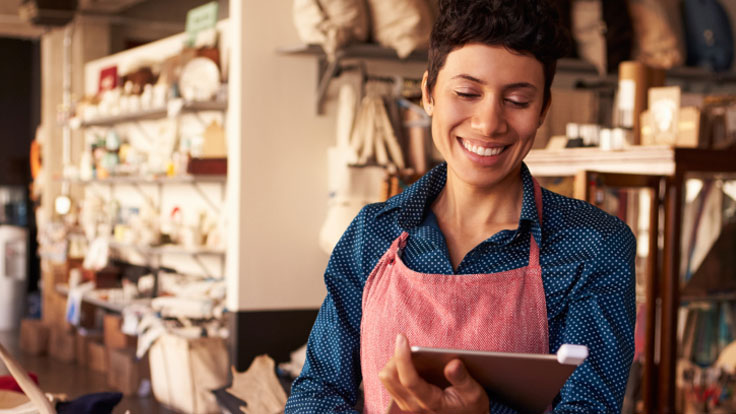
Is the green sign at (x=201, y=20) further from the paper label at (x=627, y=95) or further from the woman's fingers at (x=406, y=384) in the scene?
the woman's fingers at (x=406, y=384)

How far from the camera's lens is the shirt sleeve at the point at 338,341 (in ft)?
4.85

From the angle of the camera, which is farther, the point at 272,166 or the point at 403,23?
the point at 272,166

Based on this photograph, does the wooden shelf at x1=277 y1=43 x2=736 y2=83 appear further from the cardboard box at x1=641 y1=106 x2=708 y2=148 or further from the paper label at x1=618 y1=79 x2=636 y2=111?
the cardboard box at x1=641 y1=106 x2=708 y2=148

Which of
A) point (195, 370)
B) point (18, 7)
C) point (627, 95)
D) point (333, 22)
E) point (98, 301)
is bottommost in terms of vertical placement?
point (195, 370)

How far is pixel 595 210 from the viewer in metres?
1.41

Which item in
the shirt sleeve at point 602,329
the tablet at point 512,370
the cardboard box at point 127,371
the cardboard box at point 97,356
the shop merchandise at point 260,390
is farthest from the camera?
the cardboard box at point 97,356

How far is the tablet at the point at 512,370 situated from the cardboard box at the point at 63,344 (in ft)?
23.7

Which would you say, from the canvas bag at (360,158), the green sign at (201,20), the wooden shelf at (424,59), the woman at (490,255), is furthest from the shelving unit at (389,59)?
the woman at (490,255)

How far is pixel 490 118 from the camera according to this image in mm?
1354

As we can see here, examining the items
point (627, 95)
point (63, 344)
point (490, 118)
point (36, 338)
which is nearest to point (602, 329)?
point (490, 118)

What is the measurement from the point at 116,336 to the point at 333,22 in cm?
353

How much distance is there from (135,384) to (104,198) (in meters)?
2.82

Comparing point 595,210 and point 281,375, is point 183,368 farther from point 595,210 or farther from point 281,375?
point 595,210

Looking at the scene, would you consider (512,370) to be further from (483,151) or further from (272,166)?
(272,166)
